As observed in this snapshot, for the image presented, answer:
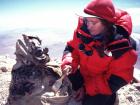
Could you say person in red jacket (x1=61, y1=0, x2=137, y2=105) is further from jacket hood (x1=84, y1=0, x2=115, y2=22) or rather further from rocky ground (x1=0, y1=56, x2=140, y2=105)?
rocky ground (x1=0, y1=56, x2=140, y2=105)

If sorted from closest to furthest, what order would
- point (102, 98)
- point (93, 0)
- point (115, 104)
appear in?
point (93, 0), point (102, 98), point (115, 104)

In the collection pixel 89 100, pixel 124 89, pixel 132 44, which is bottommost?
pixel 124 89

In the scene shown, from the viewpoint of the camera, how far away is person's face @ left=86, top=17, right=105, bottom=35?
4754mm

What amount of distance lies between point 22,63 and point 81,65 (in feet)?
3.44

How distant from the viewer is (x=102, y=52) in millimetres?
4879

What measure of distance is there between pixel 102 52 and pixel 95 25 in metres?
0.41

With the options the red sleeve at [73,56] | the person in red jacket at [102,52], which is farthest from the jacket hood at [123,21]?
the red sleeve at [73,56]

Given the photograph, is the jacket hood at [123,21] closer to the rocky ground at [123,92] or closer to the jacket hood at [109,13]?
the jacket hood at [109,13]

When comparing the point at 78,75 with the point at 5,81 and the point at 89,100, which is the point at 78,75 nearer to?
the point at 89,100

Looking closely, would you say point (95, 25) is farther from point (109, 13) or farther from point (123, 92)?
point (123, 92)

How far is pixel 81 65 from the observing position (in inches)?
209

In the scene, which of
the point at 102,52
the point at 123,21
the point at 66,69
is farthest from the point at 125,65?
the point at 66,69

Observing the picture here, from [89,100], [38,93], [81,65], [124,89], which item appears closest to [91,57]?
[81,65]

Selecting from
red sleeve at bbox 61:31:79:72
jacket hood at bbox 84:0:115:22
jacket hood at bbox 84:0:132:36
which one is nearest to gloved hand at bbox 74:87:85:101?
red sleeve at bbox 61:31:79:72
